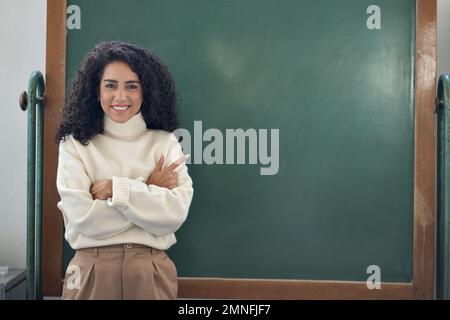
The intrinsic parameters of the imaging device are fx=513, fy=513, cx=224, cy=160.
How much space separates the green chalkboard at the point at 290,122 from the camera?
2008mm

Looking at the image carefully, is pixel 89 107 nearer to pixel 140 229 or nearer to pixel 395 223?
pixel 140 229

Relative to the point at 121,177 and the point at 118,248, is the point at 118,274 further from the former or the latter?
the point at 121,177

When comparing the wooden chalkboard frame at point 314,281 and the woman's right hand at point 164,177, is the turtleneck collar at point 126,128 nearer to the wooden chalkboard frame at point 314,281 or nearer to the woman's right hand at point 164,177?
the woman's right hand at point 164,177

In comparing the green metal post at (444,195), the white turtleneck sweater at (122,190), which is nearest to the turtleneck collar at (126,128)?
the white turtleneck sweater at (122,190)

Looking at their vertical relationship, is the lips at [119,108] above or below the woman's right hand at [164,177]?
above

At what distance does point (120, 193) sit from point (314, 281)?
910 millimetres

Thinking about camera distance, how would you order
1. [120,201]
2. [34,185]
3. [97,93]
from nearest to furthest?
1. [120,201]
2. [97,93]
3. [34,185]

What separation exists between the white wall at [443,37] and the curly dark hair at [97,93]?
1229 millimetres

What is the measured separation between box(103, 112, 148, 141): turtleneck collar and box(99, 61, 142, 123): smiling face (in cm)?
1

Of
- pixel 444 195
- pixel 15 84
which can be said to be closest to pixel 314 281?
pixel 444 195

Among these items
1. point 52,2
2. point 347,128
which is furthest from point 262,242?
point 52,2

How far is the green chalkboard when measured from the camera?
2008 mm

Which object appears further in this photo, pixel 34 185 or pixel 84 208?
pixel 34 185

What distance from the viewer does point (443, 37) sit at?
222 cm
